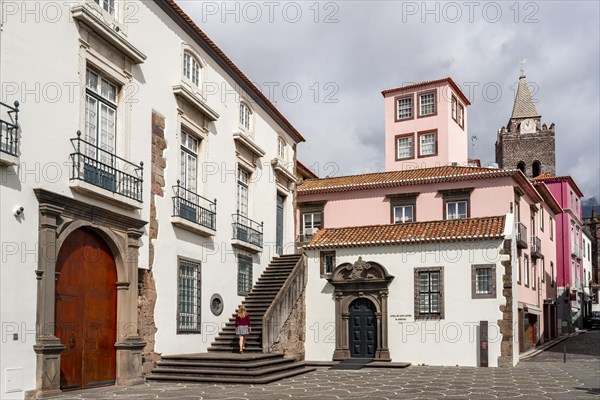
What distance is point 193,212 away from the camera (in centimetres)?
1766

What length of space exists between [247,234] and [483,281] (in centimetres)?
741

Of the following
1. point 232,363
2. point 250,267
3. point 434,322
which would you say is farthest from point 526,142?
point 232,363

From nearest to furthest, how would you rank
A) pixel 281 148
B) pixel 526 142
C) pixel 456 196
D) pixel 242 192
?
pixel 242 192 < pixel 281 148 < pixel 456 196 < pixel 526 142

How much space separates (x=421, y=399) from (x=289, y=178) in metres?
14.2

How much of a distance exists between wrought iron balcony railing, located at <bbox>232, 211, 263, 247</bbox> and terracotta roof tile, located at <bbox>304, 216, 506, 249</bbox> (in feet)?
6.24

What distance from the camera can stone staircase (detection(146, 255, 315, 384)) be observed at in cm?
1517

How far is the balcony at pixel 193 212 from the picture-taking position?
16719 mm

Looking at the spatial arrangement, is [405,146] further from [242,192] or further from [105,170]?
[105,170]

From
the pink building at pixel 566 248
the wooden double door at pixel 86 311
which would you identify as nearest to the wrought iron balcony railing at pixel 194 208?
the wooden double door at pixel 86 311

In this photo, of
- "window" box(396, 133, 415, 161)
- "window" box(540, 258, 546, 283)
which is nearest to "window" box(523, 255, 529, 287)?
"window" box(540, 258, 546, 283)

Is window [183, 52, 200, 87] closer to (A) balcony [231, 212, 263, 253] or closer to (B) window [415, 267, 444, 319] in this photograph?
(A) balcony [231, 212, 263, 253]

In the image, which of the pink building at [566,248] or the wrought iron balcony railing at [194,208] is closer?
the wrought iron balcony railing at [194,208]

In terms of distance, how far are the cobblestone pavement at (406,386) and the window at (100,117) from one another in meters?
4.69

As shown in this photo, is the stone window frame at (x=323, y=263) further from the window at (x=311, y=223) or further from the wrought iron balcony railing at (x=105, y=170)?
the wrought iron balcony railing at (x=105, y=170)
